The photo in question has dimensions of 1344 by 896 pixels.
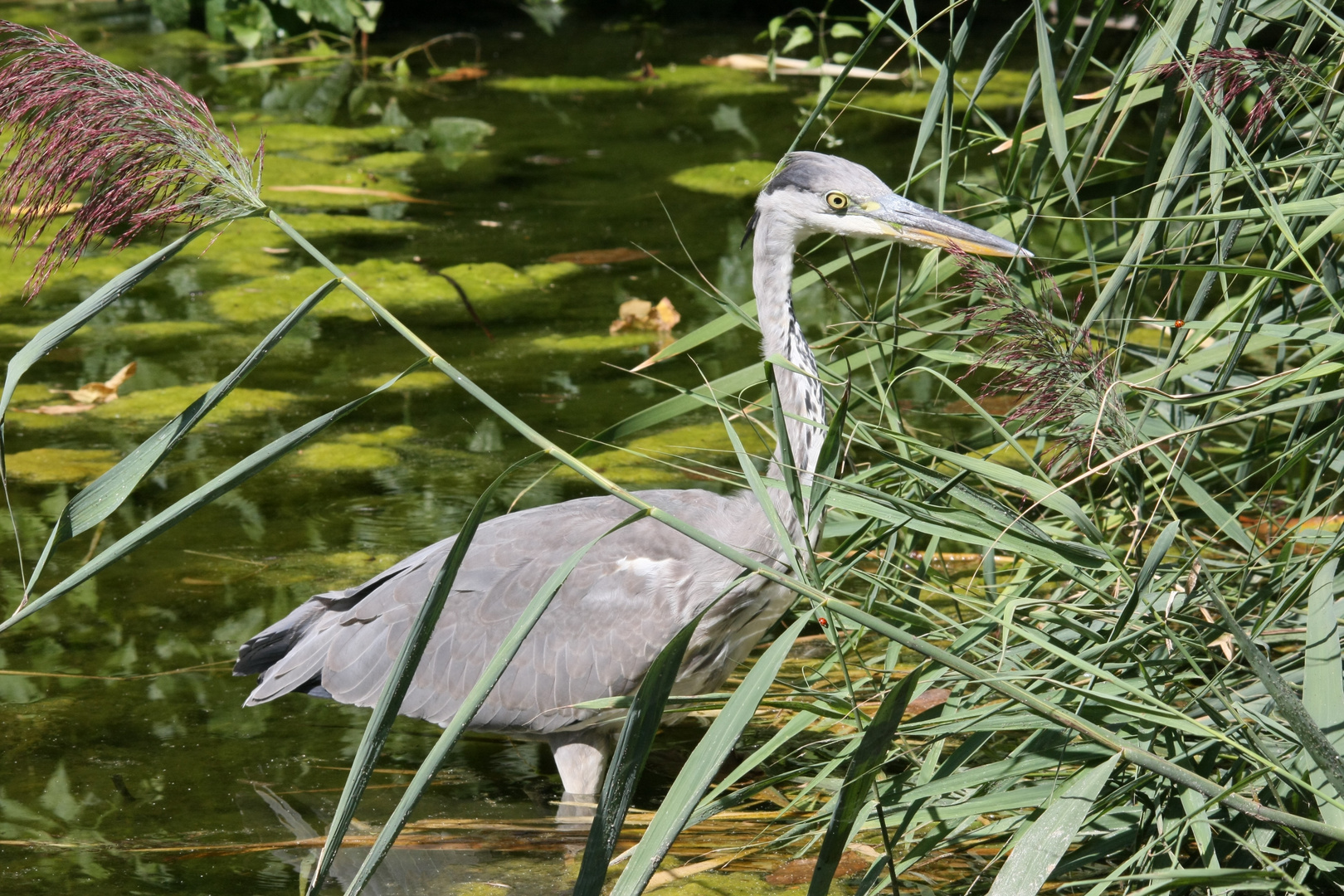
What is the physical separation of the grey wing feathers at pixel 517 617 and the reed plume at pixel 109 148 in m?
1.40

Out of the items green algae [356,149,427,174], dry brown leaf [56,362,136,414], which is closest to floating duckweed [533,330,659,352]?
dry brown leaf [56,362,136,414]

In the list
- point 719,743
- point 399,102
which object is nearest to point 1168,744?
point 719,743

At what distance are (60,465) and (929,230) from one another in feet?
9.72

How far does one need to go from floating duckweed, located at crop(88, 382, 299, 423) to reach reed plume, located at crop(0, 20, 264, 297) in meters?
3.00

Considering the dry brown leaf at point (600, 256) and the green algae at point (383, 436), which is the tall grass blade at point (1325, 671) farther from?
the dry brown leaf at point (600, 256)

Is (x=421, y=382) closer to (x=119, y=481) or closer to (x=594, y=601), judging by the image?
(x=594, y=601)

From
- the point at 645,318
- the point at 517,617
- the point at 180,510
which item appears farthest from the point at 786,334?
the point at 645,318

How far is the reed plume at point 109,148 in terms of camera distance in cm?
156

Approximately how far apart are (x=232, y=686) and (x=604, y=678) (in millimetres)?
1000

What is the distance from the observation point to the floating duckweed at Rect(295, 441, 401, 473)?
440 centimetres

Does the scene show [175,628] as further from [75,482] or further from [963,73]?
[963,73]

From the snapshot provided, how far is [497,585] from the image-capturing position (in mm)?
3066

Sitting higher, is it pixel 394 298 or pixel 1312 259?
pixel 1312 259

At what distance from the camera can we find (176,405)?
4.63 meters
